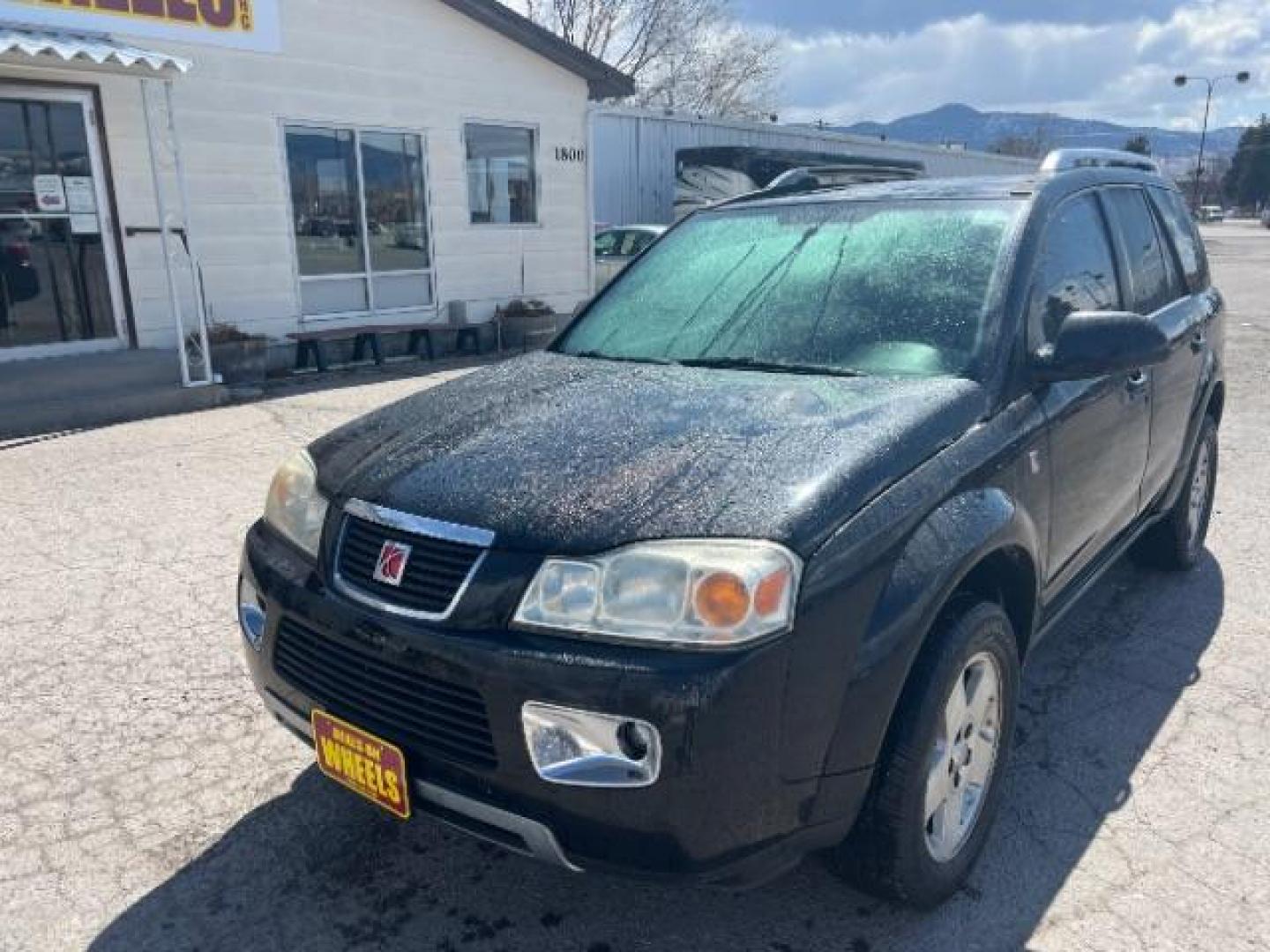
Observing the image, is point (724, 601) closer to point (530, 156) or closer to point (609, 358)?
point (609, 358)

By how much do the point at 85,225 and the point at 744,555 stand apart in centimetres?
887

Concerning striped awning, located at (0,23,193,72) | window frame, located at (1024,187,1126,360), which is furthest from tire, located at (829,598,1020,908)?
striped awning, located at (0,23,193,72)

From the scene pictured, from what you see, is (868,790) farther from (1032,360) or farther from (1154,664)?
A: (1154,664)

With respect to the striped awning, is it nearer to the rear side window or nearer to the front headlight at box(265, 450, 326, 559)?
the front headlight at box(265, 450, 326, 559)

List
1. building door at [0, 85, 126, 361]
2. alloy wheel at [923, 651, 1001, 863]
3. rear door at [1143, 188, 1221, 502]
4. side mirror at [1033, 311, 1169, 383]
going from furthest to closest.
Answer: building door at [0, 85, 126, 361], rear door at [1143, 188, 1221, 502], side mirror at [1033, 311, 1169, 383], alloy wheel at [923, 651, 1001, 863]

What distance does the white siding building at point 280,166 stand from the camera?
8.45m

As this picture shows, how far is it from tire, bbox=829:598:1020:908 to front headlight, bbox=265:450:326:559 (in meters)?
1.50

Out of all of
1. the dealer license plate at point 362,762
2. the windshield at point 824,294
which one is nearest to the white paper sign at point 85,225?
the windshield at point 824,294

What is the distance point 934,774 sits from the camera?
2.36 metres

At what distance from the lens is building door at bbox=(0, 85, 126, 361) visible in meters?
8.34

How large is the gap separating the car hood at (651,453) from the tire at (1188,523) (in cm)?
255

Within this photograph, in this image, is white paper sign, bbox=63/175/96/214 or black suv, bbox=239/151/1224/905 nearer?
black suv, bbox=239/151/1224/905

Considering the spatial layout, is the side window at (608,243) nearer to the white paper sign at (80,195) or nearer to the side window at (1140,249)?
the white paper sign at (80,195)

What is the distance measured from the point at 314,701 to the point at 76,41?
24.7 feet
